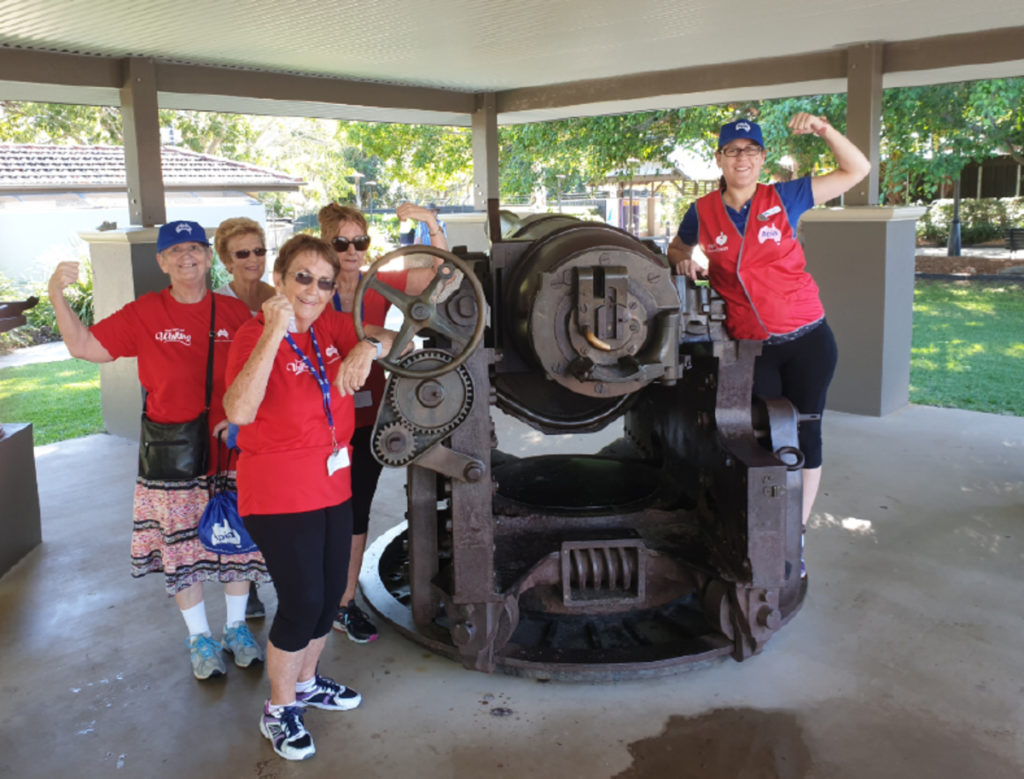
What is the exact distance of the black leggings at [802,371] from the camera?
3381 mm

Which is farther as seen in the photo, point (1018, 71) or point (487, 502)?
point (1018, 71)

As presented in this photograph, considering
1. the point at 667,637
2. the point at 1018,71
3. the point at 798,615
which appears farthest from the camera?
the point at 1018,71

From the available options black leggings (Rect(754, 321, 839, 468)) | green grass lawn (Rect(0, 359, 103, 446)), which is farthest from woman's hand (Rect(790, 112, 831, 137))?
green grass lawn (Rect(0, 359, 103, 446))

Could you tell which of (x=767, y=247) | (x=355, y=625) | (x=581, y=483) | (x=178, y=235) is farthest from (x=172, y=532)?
(x=767, y=247)

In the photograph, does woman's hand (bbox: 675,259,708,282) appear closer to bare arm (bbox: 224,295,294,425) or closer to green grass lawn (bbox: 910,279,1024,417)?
bare arm (bbox: 224,295,294,425)

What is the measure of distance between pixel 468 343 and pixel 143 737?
157 centimetres

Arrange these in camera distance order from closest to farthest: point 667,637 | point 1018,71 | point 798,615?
point 667,637 < point 798,615 < point 1018,71

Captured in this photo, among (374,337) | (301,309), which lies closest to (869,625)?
(374,337)

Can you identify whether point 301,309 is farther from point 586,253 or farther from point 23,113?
point 23,113

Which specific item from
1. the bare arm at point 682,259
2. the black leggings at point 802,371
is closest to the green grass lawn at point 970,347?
the black leggings at point 802,371

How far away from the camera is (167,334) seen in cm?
297

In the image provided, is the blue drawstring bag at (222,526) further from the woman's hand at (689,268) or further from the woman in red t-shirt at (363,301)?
the woman's hand at (689,268)

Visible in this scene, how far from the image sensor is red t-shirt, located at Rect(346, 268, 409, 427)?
123 inches

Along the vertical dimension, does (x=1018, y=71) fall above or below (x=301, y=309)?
above
